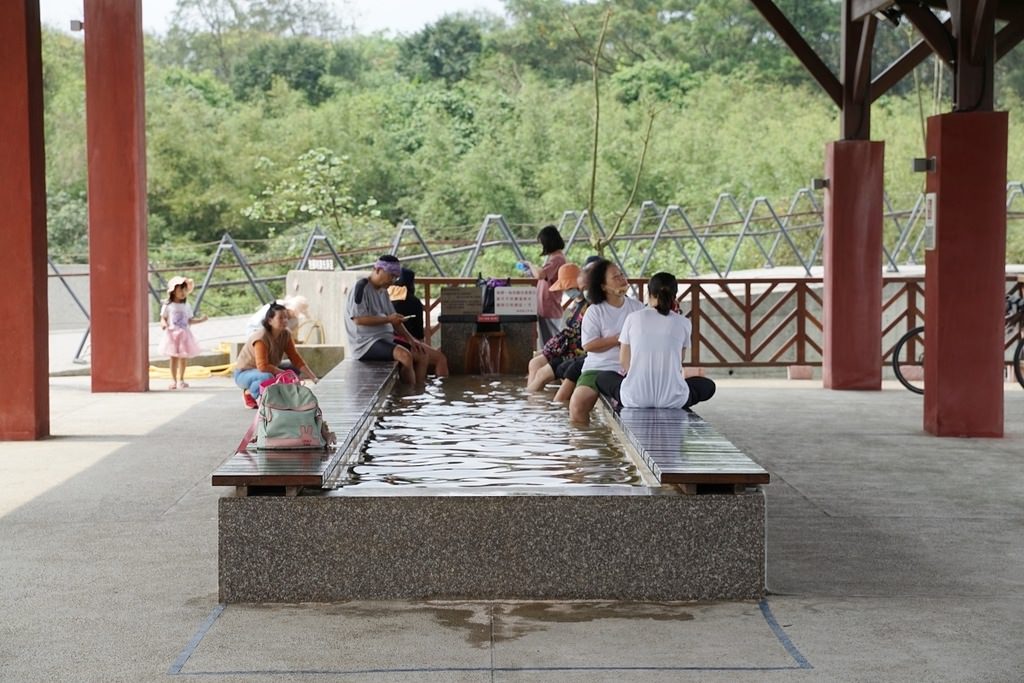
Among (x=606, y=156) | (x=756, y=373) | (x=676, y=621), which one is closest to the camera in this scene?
(x=676, y=621)

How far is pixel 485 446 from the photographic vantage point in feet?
26.5

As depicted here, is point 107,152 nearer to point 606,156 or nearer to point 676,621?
point 676,621

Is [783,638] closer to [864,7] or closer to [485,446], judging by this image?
[485,446]

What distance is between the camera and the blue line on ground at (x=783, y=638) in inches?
196

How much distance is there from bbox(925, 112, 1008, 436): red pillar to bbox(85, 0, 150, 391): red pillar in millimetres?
7562

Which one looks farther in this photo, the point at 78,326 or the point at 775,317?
the point at 78,326

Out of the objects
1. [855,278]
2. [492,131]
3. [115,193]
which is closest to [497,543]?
[855,278]

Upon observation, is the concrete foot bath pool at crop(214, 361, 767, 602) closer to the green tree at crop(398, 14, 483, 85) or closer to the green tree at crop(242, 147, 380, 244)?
the green tree at crop(242, 147, 380, 244)

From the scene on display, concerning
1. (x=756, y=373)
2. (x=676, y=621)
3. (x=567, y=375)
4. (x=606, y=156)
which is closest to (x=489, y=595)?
(x=676, y=621)

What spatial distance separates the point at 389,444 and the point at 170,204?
3163 cm

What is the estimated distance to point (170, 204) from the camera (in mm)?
38438

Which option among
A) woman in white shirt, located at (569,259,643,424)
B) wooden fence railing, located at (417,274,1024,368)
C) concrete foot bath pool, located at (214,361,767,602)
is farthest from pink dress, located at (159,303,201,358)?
concrete foot bath pool, located at (214,361,767,602)

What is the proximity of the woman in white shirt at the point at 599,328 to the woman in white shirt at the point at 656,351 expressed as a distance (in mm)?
828

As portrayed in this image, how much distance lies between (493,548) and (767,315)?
39.5ft
